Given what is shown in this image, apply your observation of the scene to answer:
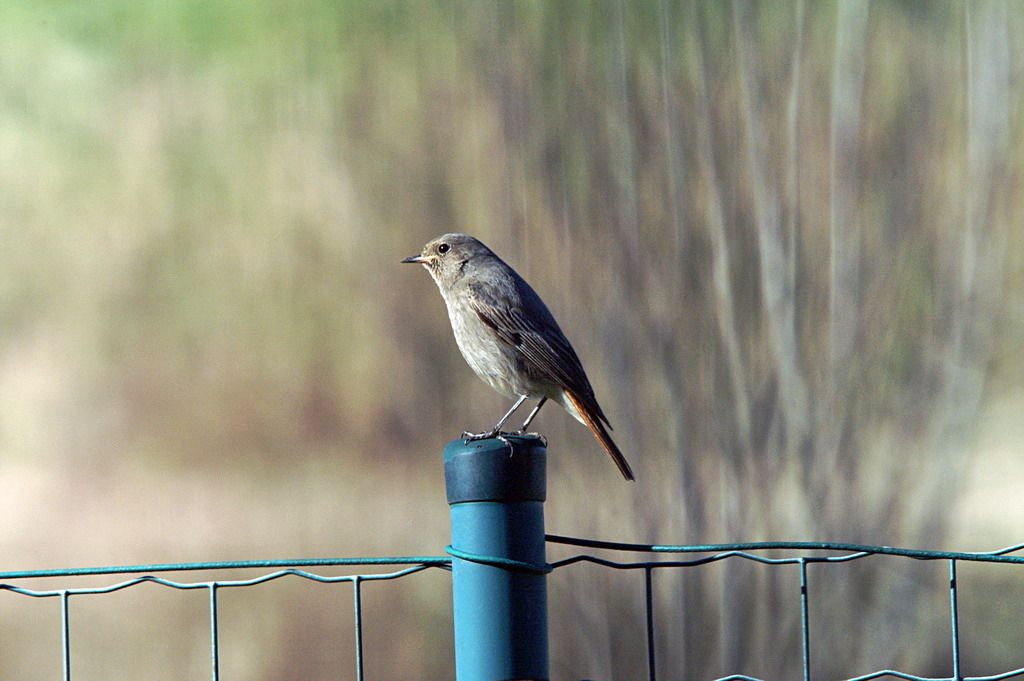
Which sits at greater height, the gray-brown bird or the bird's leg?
the gray-brown bird

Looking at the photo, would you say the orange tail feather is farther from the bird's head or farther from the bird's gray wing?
the bird's head

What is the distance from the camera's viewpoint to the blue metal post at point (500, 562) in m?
1.39

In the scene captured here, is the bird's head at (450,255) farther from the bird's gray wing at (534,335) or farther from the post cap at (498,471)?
the post cap at (498,471)

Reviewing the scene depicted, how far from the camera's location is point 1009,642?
487cm

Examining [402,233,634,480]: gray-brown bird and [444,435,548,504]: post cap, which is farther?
[402,233,634,480]: gray-brown bird

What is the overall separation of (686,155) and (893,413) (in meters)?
1.27

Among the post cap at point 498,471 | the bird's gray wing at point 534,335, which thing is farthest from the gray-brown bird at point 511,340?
the post cap at point 498,471

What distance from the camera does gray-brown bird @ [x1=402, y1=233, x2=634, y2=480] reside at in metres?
2.83

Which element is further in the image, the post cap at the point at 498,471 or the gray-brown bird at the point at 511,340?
the gray-brown bird at the point at 511,340

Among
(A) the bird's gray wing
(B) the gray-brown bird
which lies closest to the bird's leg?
(B) the gray-brown bird

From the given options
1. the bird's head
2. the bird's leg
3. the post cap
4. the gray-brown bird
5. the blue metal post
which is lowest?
the blue metal post

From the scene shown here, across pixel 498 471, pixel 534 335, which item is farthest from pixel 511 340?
pixel 498 471

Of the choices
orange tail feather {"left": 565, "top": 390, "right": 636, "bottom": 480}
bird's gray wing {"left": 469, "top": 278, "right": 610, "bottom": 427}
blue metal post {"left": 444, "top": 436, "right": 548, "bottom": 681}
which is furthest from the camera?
bird's gray wing {"left": 469, "top": 278, "right": 610, "bottom": 427}

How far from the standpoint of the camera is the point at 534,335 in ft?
9.42
